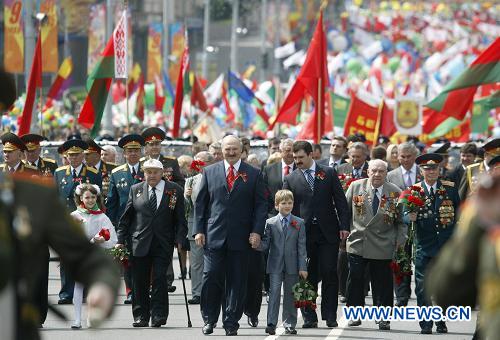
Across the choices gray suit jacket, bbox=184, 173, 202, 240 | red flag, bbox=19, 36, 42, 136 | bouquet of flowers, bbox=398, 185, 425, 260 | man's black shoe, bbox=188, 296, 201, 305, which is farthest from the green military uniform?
red flag, bbox=19, 36, 42, 136

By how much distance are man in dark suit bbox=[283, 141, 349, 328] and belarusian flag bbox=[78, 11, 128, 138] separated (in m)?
7.85

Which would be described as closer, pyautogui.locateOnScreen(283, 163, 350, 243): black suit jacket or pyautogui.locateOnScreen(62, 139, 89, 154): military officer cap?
pyautogui.locateOnScreen(283, 163, 350, 243): black suit jacket

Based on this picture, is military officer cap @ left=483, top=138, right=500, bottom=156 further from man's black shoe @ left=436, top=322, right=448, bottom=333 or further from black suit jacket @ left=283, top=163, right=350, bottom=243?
man's black shoe @ left=436, top=322, right=448, bottom=333

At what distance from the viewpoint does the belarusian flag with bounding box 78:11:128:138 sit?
890 inches

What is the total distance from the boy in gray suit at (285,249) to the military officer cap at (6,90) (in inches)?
321

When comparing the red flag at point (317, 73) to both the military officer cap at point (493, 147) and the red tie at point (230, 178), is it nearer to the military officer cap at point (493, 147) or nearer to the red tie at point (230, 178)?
the military officer cap at point (493, 147)

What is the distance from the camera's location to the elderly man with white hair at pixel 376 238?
561 inches

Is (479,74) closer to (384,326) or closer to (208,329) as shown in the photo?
(384,326)

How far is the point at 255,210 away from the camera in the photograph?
13797 mm

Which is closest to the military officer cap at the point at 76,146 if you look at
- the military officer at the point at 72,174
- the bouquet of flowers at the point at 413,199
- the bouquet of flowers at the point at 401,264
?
the military officer at the point at 72,174

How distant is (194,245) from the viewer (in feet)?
56.5

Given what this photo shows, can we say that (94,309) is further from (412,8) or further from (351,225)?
(412,8)

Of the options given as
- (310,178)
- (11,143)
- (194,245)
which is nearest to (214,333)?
(310,178)

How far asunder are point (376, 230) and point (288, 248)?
33.1 inches
